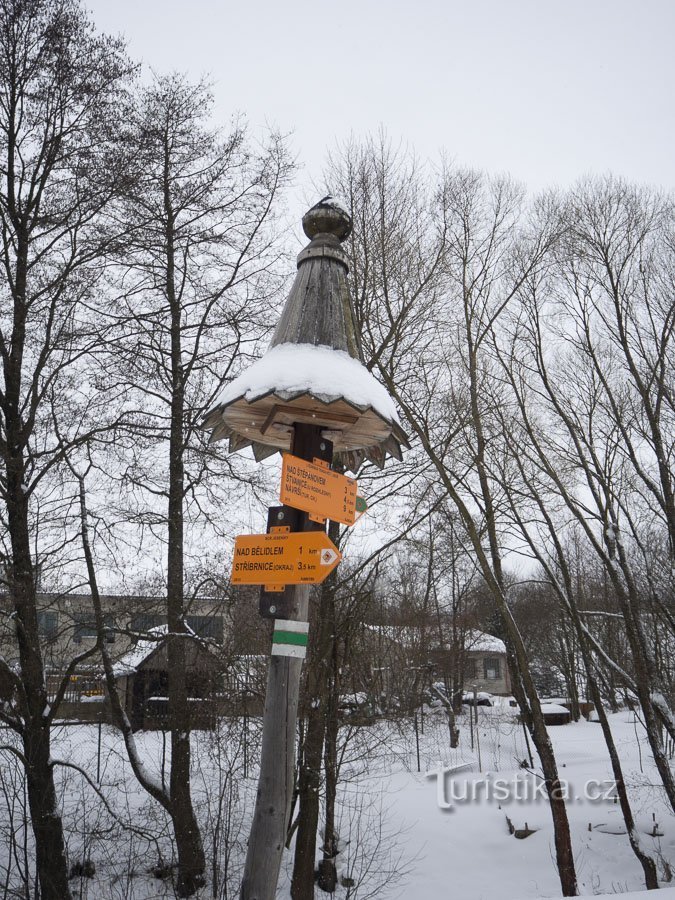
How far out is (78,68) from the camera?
26.7 ft

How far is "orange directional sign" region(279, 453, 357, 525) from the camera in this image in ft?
9.98

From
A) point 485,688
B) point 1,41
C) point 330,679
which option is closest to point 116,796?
point 330,679

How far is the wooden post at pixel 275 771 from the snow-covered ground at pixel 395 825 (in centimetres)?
541

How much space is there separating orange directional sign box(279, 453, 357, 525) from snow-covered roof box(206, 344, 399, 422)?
0.36m

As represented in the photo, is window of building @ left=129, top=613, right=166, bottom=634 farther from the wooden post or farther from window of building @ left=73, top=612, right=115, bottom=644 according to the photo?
the wooden post

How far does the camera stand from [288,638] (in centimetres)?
304

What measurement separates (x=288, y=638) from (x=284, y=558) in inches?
15.7

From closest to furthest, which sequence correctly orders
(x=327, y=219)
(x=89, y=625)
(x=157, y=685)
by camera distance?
(x=327, y=219)
(x=89, y=625)
(x=157, y=685)

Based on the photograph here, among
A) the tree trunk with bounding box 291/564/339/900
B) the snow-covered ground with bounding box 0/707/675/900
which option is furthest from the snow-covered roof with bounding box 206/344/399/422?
the snow-covered ground with bounding box 0/707/675/900

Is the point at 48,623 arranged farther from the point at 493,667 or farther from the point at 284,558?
the point at 493,667

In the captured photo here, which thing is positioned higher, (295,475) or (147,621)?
(295,475)

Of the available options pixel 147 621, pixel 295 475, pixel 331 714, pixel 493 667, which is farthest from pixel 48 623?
pixel 493 667

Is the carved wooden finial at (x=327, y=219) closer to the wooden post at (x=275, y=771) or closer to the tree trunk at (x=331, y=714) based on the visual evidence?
the wooden post at (x=275, y=771)

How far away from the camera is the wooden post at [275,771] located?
290 cm
